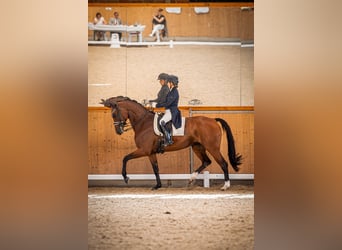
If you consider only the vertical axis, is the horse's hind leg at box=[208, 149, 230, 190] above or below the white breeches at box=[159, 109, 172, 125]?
below

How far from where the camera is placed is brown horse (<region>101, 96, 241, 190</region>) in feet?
19.0

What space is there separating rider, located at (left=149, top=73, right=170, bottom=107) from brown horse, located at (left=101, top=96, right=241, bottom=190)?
219 mm

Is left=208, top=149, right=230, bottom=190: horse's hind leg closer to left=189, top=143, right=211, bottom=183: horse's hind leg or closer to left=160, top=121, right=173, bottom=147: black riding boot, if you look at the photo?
left=189, top=143, right=211, bottom=183: horse's hind leg

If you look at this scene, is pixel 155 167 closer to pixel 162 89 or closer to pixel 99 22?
pixel 162 89

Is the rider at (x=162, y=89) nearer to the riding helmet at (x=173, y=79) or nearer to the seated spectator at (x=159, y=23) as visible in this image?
the riding helmet at (x=173, y=79)

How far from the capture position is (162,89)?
19.7ft

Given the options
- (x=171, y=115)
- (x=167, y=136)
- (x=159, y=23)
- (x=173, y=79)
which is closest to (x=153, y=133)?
(x=167, y=136)

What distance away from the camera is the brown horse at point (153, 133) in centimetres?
579

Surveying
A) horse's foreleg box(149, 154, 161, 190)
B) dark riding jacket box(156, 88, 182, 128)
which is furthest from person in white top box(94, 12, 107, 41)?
horse's foreleg box(149, 154, 161, 190)

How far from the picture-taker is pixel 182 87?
20.0 ft

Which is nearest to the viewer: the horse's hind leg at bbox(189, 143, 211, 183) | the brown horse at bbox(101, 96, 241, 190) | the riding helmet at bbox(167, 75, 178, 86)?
the brown horse at bbox(101, 96, 241, 190)
